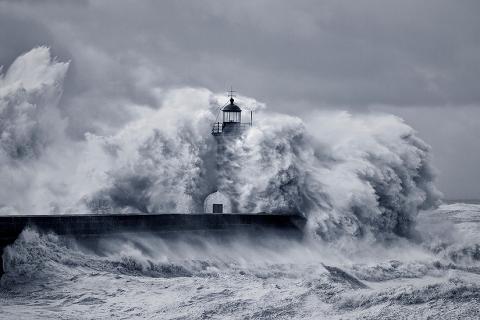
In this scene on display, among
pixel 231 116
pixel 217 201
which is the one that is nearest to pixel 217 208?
pixel 217 201

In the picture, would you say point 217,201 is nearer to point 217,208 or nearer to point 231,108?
point 217,208

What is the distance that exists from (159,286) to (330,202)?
475 inches

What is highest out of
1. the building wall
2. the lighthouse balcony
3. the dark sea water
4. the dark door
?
the lighthouse balcony

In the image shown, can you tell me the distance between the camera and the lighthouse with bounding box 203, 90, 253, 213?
2848 centimetres

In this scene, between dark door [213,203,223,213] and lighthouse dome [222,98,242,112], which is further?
lighthouse dome [222,98,242,112]

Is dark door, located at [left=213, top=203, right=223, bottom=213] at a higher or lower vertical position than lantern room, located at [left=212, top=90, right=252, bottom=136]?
lower

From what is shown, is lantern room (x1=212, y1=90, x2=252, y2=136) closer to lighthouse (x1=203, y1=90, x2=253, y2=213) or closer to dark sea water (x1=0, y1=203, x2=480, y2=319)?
lighthouse (x1=203, y1=90, x2=253, y2=213)

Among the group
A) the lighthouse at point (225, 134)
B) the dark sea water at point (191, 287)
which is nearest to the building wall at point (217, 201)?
the lighthouse at point (225, 134)

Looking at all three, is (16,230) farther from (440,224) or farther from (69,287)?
(440,224)

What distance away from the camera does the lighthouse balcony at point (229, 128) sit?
2983 centimetres

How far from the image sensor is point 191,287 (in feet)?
56.1

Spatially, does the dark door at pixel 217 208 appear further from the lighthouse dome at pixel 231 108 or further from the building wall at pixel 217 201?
the lighthouse dome at pixel 231 108

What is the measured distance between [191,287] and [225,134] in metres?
13.1

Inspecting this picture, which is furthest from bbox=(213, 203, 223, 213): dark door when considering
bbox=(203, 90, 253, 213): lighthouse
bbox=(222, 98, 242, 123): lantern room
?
bbox=(222, 98, 242, 123): lantern room
